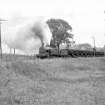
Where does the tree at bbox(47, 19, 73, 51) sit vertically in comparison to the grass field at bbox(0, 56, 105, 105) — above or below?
above

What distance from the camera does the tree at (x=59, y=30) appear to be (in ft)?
179

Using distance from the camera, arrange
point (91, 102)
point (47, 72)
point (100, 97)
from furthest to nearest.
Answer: point (47, 72)
point (100, 97)
point (91, 102)

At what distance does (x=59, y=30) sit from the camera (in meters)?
56.3

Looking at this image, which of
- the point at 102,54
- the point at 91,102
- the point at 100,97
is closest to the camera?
the point at 91,102

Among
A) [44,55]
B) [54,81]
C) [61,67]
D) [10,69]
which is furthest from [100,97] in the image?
[44,55]

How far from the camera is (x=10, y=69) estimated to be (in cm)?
1694

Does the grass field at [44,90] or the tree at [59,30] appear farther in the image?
the tree at [59,30]

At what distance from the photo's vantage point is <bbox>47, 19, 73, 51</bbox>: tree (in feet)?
179

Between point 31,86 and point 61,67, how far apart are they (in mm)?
9333

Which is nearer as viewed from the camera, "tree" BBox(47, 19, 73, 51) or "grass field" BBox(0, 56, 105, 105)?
"grass field" BBox(0, 56, 105, 105)

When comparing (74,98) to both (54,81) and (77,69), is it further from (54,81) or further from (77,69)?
(77,69)

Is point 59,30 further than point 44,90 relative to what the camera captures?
Yes

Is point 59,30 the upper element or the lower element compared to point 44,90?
upper

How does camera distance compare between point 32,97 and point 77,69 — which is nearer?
point 32,97
